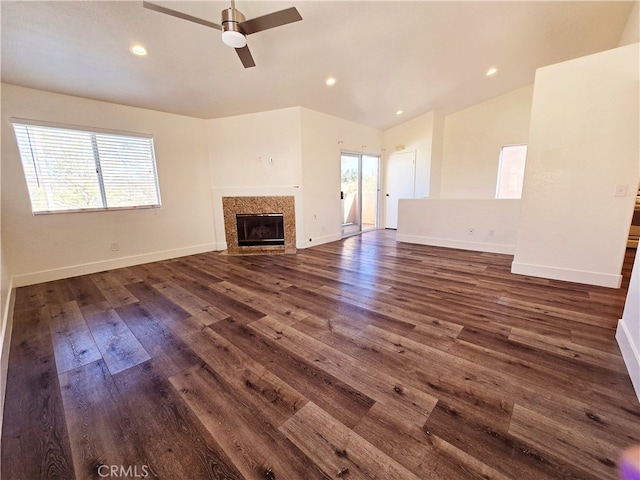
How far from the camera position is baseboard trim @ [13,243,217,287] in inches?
138

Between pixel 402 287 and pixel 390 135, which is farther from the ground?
pixel 390 135

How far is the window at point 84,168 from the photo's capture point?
3.42 metres

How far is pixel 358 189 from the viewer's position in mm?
6746

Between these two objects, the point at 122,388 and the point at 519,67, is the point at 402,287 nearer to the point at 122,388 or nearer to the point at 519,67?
the point at 122,388

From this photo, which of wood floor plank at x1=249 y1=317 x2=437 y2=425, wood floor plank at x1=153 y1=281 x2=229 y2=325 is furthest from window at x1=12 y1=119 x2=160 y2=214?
wood floor plank at x1=249 y1=317 x2=437 y2=425

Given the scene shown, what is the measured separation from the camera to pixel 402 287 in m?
3.12

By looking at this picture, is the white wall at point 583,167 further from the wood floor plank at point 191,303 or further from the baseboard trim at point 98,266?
the baseboard trim at point 98,266

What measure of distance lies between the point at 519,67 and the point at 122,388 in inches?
273

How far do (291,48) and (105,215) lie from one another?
3697 millimetres

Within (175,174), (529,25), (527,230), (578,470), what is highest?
(529,25)

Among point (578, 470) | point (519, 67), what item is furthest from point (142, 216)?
point (519, 67)

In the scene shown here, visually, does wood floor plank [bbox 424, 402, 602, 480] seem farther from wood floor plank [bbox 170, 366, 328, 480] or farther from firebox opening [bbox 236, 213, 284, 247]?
firebox opening [bbox 236, 213, 284, 247]

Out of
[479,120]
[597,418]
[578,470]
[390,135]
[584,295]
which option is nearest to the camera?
[578,470]

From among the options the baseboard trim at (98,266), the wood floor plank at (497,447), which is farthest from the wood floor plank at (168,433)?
the baseboard trim at (98,266)
